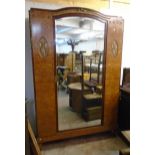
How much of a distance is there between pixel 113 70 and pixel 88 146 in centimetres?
120

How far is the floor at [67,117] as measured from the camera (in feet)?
8.32

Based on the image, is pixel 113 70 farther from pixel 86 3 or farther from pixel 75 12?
pixel 86 3

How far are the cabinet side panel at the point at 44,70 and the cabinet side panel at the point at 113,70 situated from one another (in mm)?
830

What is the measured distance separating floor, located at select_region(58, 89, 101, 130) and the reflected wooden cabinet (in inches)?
1.9

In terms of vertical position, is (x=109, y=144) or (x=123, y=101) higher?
(x=123, y=101)

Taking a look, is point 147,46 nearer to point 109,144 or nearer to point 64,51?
point 64,51

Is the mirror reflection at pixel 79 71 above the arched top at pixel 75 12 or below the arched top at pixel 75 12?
below

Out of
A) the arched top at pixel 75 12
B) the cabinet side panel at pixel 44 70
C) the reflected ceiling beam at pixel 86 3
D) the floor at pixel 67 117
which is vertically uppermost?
the reflected ceiling beam at pixel 86 3

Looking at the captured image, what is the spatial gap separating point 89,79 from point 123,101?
64cm

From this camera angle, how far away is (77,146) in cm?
260

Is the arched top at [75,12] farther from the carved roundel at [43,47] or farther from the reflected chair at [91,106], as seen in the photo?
the reflected chair at [91,106]

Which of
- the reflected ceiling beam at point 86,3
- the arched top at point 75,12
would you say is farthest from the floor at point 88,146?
the reflected ceiling beam at point 86,3
